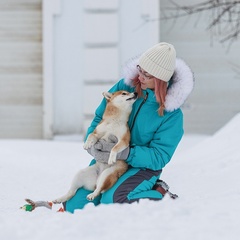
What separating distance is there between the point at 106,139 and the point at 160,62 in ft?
2.02

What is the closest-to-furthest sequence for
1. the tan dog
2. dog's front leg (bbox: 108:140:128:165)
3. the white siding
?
dog's front leg (bbox: 108:140:128:165) < the tan dog < the white siding

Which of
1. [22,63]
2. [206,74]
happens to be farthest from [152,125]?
[206,74]

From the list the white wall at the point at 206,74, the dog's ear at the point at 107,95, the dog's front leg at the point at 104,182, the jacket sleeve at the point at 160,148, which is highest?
the dog's ear at the point at 107,95

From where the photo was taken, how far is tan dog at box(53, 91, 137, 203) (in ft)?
14.2

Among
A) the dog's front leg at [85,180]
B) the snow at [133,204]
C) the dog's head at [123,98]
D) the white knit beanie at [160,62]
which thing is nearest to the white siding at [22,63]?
the snow at [133,204]

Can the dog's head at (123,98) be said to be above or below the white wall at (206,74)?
above

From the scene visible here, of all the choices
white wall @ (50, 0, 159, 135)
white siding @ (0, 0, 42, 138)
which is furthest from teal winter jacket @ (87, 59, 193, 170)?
white siding @ (0, 0, 42, 138)

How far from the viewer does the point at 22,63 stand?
11359 millimetres

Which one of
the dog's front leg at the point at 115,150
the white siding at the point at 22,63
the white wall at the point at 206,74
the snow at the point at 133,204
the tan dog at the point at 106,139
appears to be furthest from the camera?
the white wall at the point at 206,74

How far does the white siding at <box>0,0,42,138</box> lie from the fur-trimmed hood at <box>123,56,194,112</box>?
22.5 feet

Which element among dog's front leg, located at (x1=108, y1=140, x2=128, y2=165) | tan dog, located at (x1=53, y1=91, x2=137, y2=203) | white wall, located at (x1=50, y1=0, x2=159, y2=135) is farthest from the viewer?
white wall, located at (x1=50, y1=0, x2=159, y2=135)

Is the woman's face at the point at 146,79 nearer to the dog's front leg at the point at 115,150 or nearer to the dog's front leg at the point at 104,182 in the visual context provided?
the dog's front leg at the point at 115,150

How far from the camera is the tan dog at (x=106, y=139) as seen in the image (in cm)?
432

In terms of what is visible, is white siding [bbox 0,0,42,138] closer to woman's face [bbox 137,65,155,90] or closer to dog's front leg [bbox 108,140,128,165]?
woman's face [bbox 137,65,155,90]
